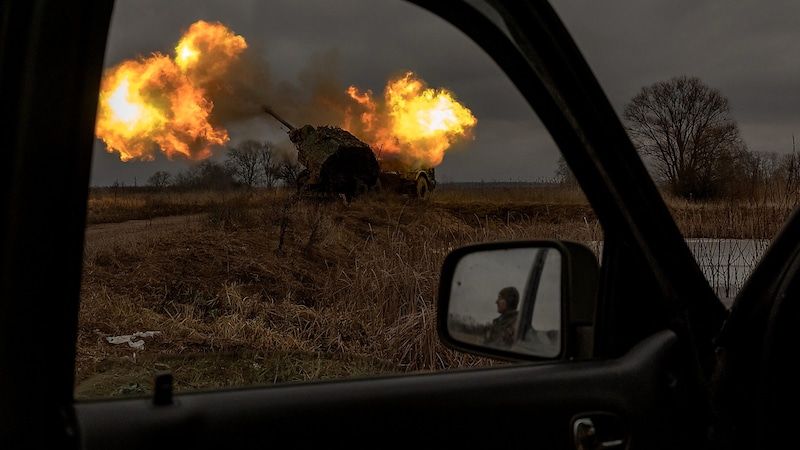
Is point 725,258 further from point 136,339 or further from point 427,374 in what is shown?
point 427,374

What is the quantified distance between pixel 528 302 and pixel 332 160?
516 inches

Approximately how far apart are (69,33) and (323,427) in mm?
550

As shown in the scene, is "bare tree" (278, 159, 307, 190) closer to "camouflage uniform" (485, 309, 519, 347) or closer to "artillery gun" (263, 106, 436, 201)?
"artillery gun" (263, 106, 436, 201)

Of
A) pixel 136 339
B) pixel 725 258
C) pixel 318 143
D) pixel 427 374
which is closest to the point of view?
pixel 427 374

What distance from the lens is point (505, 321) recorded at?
119 centimetres

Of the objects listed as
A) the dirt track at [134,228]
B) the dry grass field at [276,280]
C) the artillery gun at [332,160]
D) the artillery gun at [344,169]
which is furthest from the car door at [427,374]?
the artillery gun at [332,160]

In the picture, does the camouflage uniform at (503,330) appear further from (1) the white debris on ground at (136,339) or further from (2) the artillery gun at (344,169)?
(2) the artillery gun at (344,169)

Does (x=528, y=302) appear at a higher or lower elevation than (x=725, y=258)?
lower

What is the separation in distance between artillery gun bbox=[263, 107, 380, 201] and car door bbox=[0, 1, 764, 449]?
12.9 metres

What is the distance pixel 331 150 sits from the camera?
1393cm

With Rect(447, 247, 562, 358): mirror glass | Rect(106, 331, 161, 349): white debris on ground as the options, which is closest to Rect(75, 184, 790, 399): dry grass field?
Rect(106, 331, 161, 349): white debris on ground

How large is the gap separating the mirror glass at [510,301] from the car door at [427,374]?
49 mm

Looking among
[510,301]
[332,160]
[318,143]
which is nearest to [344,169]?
[332,160]

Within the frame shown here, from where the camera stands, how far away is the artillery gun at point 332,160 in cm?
1400
